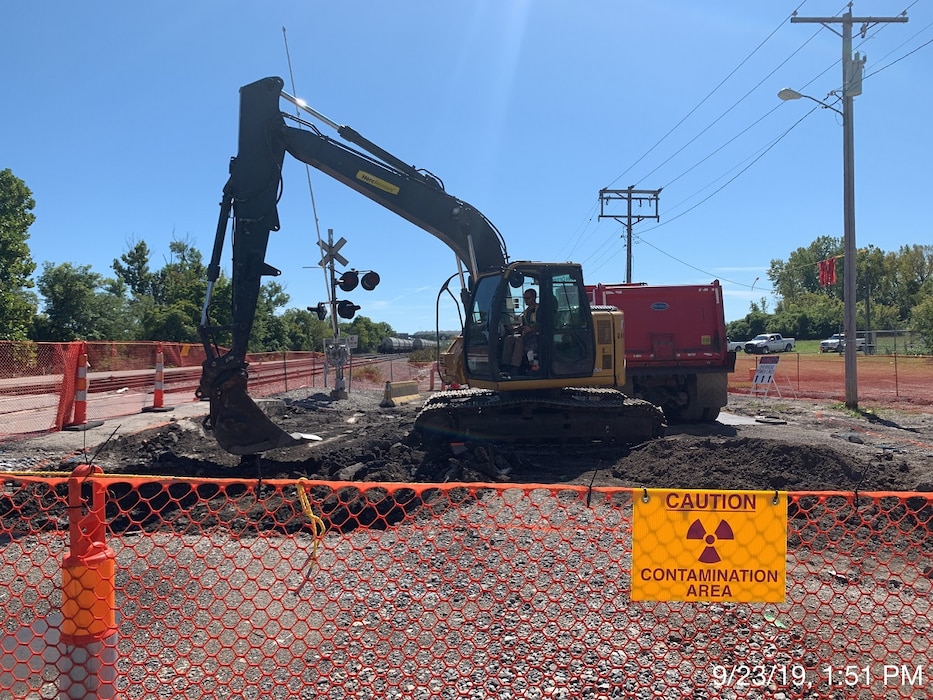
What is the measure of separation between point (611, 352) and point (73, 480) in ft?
28.6

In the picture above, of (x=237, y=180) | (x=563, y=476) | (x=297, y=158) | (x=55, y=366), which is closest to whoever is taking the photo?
(x=563, y=476)

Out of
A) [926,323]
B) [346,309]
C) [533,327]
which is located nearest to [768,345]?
[926,323]

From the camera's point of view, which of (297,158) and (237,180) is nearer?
(237,180)

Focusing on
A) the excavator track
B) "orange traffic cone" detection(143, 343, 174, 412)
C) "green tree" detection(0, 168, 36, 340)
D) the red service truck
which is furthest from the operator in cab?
"green tree" detection(0, 168, 36, 340)

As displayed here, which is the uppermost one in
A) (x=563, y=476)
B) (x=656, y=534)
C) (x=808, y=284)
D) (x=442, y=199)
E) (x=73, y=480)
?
(x=808, y=284)

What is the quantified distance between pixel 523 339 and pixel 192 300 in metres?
40.3

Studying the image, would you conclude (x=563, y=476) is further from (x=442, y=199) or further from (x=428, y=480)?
(x=442, y=199)

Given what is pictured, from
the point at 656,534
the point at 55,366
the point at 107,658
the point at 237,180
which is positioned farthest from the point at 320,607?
the point at 55,366

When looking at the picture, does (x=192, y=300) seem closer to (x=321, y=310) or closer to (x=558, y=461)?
(x=321, y=310)

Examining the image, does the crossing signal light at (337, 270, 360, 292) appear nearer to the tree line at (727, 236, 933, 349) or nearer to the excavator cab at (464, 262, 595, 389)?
the excavator cab at (464, 262, 595, 389)

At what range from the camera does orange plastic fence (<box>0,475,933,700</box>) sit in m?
3.39

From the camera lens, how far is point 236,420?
825 cm

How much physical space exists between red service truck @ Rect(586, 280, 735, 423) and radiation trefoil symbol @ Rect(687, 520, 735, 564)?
11523mm

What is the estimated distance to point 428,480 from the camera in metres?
7.80
